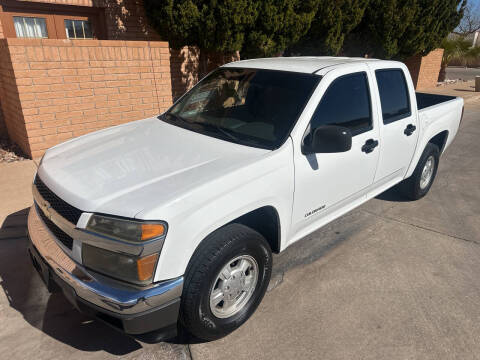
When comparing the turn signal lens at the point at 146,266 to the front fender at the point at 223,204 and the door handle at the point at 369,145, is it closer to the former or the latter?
the front fender at the point at 223,204

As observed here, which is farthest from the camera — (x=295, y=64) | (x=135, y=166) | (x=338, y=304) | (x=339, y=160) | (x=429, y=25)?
(x=429, y=25)

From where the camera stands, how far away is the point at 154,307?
2137 mm

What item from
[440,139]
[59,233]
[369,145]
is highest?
[369,145]

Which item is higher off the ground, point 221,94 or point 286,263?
point 221,94

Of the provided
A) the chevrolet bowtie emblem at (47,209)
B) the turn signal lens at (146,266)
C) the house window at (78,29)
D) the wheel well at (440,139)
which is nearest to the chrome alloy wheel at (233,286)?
the turn signal lens at (146,266)

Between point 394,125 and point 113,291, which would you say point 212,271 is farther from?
point 394,125

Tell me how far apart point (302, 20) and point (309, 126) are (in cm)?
514

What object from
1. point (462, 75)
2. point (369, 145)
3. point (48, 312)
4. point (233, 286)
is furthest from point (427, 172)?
point (462, 75)

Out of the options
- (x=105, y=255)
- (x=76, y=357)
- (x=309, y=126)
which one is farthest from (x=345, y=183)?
(x=76, y=357)

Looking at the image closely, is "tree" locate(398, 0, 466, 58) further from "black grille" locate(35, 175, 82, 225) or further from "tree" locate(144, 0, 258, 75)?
"black grille" locate(35, 175, 82, 225)

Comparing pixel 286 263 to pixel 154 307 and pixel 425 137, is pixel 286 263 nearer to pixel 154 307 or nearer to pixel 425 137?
pixel 154 307

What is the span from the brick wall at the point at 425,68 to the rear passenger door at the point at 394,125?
11369mm

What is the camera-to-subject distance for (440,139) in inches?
199

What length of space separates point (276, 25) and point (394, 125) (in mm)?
4075
